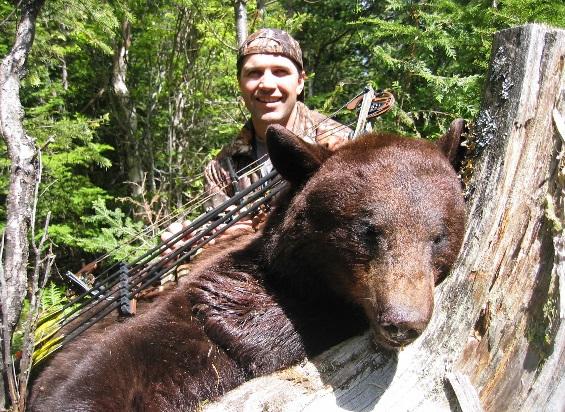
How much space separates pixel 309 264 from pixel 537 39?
1.37 meters

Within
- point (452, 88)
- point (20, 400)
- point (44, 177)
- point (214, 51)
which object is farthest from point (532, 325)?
point (214, 51)

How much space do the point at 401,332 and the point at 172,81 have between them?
1158cm

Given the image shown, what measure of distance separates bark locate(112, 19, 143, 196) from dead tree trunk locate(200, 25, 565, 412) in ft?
36.1

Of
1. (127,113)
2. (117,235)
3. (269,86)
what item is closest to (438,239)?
(269,86)

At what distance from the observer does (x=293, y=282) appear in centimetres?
284

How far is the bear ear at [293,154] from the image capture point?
2.66 meters

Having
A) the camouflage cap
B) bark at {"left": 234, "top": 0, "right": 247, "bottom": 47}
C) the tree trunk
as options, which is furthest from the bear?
bark at {"left": 234, "top": 0, "right": 247, "bottom": 47}

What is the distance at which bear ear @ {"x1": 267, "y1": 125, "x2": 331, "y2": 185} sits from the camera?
8.72 ft

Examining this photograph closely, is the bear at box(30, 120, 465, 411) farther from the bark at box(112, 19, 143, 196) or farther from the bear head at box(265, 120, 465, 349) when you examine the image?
the bark at box(112, 19, 143, 196)

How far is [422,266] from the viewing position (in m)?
2.26

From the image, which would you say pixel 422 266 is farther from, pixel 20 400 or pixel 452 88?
pixel 452 88

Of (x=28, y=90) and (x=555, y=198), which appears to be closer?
(x=555, y=198)

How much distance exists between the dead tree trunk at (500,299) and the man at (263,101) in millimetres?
2296

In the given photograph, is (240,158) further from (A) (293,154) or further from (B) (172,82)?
(B) (172,82)
